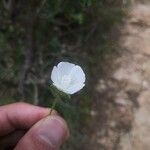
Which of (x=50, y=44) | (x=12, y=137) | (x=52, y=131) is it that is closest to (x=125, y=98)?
(x=50, y=44)

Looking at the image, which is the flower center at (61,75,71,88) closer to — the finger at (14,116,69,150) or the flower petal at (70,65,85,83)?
the flower petal at (70,65,85,83)

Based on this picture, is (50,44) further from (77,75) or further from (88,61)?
(77,75)

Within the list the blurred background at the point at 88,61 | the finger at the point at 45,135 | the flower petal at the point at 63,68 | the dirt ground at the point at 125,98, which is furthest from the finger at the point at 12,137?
the dirt ground at the point at 125,98

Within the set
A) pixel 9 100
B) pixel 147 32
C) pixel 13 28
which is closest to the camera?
pixel 9 100

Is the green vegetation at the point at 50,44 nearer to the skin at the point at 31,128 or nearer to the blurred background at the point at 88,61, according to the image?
the blurred background at the point at 88,61

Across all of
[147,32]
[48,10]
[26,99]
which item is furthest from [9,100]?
[147,32]

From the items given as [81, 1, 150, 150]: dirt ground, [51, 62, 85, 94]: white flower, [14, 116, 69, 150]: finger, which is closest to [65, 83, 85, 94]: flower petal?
[51, 62, 85, 94]: white flower

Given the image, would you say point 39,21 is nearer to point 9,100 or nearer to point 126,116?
point 9,100
